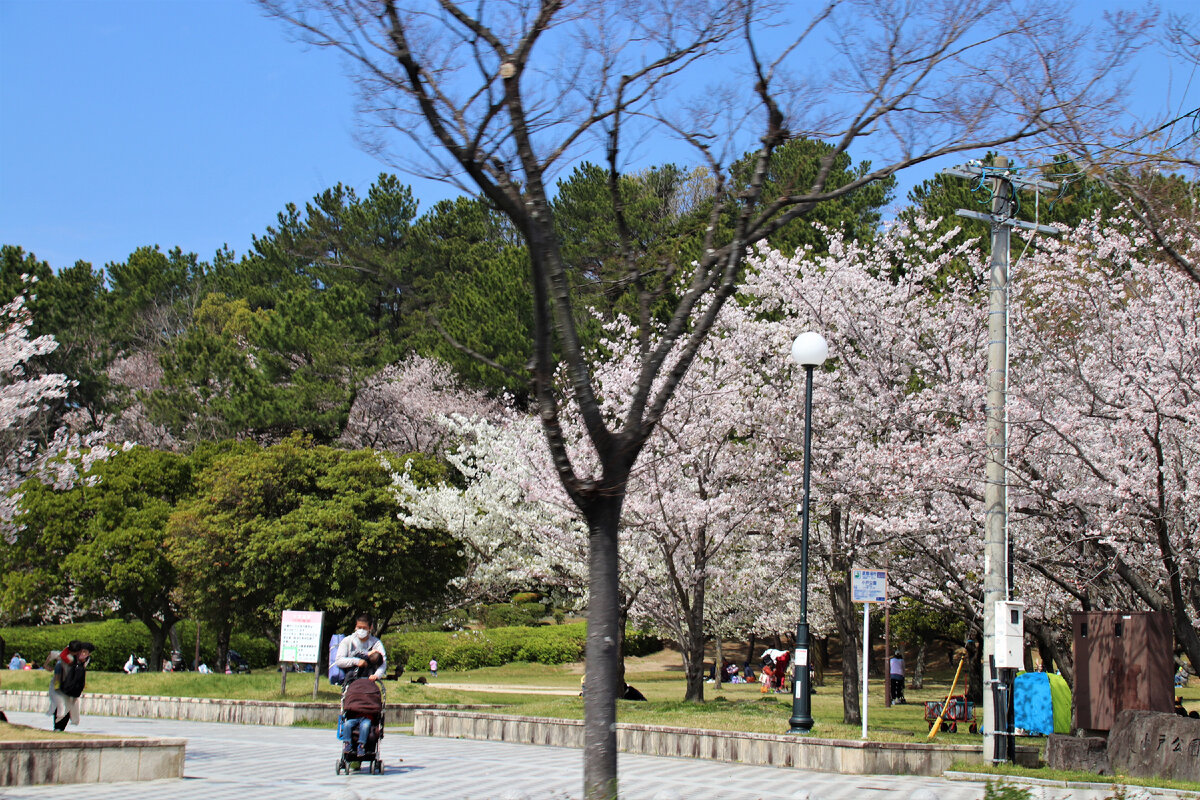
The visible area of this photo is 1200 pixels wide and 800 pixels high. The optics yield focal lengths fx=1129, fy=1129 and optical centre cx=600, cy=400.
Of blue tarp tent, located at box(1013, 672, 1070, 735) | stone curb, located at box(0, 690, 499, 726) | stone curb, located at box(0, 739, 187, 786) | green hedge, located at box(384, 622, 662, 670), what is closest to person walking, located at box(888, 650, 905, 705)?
blue tarp tent, located at box(1013, 672, 1070, 735)

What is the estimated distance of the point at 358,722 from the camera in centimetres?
1053

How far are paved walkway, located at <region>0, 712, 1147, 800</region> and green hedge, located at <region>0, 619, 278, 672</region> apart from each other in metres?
25.4

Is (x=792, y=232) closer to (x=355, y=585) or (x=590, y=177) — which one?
(x=590, y=177)

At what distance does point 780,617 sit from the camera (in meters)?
33.0

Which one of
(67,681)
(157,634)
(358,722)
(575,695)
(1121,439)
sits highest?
(1121,439)

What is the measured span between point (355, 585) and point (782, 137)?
20.4 metres

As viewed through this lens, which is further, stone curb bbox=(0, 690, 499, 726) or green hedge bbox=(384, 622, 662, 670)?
green hedge bbox=(384, 622, 662, 670)

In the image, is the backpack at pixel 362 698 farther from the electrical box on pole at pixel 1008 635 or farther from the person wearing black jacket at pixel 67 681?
the electrical box on pole at pixel 1008 635

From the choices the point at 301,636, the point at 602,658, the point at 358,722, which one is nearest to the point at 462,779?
the point at 358,722

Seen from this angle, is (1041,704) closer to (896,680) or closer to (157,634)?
(896,680)

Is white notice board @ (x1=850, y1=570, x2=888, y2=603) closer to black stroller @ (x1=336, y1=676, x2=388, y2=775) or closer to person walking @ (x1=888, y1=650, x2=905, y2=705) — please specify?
black stroller @ (x1=336, y1=676, x2=388, y2=775)

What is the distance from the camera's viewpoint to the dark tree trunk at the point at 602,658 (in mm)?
6043

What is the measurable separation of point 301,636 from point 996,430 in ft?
36.0

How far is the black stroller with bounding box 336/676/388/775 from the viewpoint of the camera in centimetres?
1041
